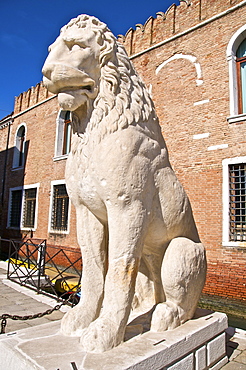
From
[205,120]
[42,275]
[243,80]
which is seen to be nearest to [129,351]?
[42,275]

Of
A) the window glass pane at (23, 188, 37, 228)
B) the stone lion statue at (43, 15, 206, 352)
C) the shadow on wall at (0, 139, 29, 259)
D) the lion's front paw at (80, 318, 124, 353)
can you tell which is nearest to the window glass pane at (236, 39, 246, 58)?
the stone lion statue at (43, 15, 206, 352)

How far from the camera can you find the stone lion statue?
1857mm

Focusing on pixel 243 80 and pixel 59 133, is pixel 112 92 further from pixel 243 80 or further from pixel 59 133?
pixel 59 133

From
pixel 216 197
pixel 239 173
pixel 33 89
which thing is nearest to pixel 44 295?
pixel 216 197

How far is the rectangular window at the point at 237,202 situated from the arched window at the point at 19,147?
35.5 feet

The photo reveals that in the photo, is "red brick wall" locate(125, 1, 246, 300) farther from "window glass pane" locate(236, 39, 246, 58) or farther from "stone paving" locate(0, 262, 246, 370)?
"stone paving" locate(0, 262, 246, 370)

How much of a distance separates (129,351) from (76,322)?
0.44m

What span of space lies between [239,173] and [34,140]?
974 centimetres

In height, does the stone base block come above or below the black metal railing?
above

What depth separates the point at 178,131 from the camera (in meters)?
7.91

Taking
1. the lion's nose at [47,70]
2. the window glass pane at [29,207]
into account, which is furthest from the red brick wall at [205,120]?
the window glass pane at [29,207]

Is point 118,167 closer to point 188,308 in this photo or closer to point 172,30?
point 188,308

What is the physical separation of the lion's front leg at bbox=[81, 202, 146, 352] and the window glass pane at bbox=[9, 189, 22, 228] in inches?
511

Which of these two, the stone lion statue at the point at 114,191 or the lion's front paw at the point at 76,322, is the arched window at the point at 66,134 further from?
the lion's front paw at the point at 76,322
